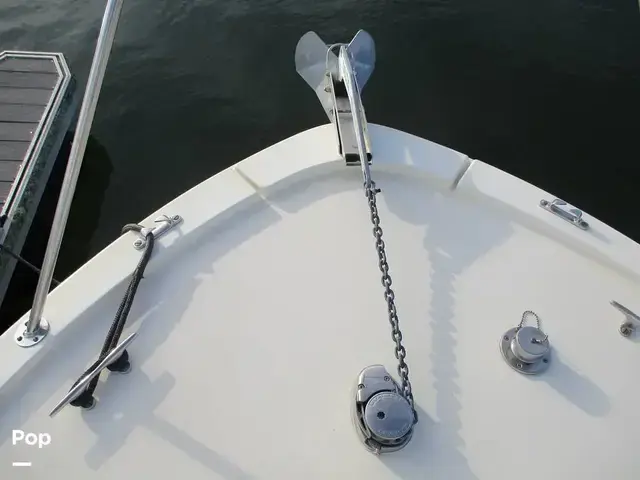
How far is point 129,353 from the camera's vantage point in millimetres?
1995

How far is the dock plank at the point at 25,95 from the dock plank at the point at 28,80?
43 millimetres

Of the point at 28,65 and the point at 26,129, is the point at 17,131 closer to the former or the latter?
the point at 26,129

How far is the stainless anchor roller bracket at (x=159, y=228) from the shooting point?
2.22 metres

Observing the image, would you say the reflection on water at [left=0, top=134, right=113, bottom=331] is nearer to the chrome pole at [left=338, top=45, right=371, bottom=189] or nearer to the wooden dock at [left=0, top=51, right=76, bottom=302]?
the wooden dock at [left=0, top=51, right=76, bottom=302]

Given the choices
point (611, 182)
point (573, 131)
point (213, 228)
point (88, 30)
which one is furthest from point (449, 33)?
point (213, 228)

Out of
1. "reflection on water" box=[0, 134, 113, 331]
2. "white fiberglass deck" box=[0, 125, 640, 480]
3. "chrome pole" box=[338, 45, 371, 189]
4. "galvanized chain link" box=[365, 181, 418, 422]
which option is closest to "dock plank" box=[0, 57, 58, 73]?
"reflection on water" box=[0, 134, 113, 331]

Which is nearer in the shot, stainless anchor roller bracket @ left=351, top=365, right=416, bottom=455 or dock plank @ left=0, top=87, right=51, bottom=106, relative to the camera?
stainless anchor roller bracket @ left=351, top=365, right=416, bottom=455

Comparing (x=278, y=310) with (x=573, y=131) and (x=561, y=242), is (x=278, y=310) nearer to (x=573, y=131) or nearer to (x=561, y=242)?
(x=561, y=242)

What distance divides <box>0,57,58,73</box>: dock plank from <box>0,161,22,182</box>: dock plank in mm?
946

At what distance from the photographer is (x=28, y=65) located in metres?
4.43

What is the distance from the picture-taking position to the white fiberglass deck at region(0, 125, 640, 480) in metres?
1.80

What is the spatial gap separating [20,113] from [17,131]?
0.18 m

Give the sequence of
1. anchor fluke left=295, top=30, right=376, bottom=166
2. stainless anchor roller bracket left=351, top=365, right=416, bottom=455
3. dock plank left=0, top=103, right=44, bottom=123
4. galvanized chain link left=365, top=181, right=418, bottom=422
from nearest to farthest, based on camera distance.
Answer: stainless anchor roller bracket left=351, top=365, right=416, bottom=455, galvanized chain link left=365, top=181, right=418, bottom=422, anchor fluke left=295, top=30, right=376, bottom=166, dock plank left=0, top=103, right=44, bottom=123

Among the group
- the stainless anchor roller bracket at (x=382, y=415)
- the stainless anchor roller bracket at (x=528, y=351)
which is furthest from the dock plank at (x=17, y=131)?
the stainless anchor roller bracket at (x=528, y=351)
